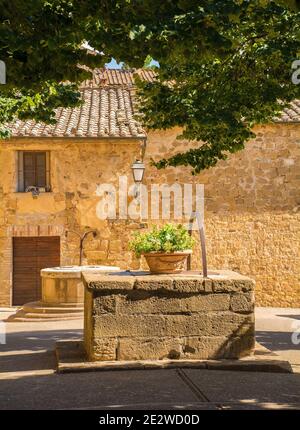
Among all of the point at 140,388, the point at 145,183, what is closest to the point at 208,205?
the point at 145,183

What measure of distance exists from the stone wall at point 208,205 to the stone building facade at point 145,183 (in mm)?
29

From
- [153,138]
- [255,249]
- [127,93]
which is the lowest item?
[255,249]

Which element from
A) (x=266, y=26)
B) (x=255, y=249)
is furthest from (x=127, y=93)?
(x=266, y=26)

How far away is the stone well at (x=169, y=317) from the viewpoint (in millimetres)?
8008

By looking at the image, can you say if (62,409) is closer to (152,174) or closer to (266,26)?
(266,26)

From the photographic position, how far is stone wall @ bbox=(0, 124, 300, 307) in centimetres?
2038

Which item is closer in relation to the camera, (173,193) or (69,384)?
(69,384)

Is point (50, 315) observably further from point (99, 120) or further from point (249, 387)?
point (99, 120)

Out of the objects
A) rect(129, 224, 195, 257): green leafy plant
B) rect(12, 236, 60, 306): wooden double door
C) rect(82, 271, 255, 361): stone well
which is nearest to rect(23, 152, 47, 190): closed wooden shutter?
rect(12, 236, 60, 306): wooden double door

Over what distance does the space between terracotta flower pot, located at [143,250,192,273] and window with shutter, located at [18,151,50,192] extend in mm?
12346

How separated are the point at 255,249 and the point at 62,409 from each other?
1560 cm

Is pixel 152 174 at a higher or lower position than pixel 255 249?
higher

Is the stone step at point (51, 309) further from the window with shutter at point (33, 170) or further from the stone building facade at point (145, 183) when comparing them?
the window with shutter at point (33, 170)

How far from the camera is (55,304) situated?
47.9 feet
